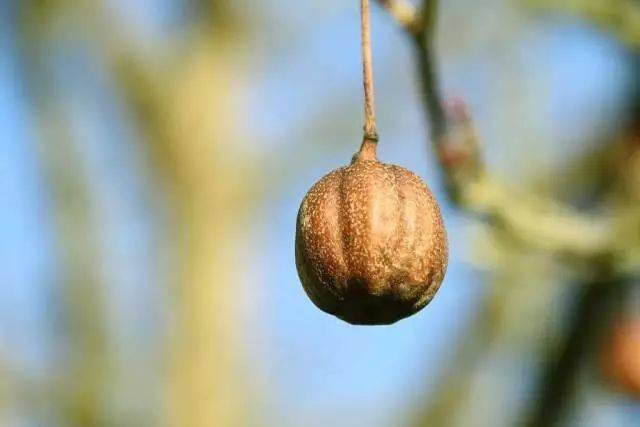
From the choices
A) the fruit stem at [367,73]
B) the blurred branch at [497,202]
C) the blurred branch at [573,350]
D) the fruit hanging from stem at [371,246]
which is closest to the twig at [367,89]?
the fruit stem at [367,73]

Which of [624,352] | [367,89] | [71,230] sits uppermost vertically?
[71,230]

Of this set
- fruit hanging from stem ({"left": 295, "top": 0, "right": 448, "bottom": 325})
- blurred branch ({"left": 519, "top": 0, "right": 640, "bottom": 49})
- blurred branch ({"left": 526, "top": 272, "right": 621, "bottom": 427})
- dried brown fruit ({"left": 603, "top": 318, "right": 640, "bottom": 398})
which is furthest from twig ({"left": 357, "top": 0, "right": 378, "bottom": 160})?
dried brown fruit ({"left": 603, "top": 318, "right": 640, "bottom": 398})

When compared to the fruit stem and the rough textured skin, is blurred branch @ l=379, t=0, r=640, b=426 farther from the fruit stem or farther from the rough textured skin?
the rough textured skin

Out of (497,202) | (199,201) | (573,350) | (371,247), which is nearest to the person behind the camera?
(371,247)

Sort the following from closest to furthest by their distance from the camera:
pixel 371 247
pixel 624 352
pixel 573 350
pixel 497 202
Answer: pixel 371 247 → pixel 497 202 → pixel 573 350 → pixel 624 352

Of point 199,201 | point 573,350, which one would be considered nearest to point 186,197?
point 199,201

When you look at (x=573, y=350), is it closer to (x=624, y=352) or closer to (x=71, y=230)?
(x=624, y=352)
